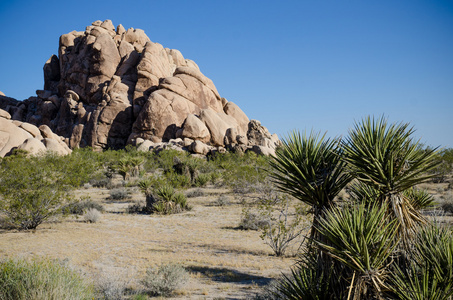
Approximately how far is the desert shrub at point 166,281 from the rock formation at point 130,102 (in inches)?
1388

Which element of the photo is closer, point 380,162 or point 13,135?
point 380,162

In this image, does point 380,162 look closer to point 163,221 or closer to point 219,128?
Answer: point 163,221

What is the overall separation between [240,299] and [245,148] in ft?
115

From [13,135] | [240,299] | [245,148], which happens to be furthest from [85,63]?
[240,299]

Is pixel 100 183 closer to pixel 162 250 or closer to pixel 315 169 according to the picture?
pixel 162 250

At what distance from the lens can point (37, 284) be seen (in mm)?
4852

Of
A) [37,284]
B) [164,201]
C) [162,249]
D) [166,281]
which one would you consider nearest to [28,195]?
[162,249]

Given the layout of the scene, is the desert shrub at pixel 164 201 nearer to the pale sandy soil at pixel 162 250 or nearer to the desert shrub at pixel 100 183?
the pale sandy soil at pixel 162 250

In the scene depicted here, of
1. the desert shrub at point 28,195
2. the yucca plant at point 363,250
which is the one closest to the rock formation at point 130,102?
the desert shrub at point 28,195

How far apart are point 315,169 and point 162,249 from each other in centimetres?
743

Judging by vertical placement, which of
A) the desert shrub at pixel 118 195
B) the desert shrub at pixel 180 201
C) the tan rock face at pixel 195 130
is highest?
the tan rock face at pixel 195 130

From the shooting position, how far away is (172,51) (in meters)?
A: 65.8

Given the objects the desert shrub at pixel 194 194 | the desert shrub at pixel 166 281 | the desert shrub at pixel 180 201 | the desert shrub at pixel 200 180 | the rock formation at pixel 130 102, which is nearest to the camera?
the desert shrub at pixel 166 281

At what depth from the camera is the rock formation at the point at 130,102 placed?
48562 mm
